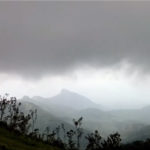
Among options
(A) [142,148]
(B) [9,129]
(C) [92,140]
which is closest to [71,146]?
(C) [92,140]

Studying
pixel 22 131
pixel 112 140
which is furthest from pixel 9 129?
pixel 112 140

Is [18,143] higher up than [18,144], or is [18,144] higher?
[18,143]

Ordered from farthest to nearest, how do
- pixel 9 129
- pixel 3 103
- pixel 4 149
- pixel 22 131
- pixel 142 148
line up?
pixel 3 103, pixel 22 131, pixel 9 129, pixel 142 148, pixel 4 149

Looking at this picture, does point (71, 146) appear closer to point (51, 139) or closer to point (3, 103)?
point (51, 139)

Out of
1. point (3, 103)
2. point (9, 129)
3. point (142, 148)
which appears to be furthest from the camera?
point (3, 103)

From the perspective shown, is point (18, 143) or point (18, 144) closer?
point (18, 144)

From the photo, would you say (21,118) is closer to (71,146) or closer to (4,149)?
(71,146)

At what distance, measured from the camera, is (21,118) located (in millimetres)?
190375

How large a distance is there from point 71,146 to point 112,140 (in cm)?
2911

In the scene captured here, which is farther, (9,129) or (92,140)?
(92,140)

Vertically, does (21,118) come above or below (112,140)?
above

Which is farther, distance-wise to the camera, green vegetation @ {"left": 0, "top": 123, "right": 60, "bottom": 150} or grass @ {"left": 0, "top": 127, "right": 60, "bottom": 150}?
green vegetation @ {"left": 0, "top": 123, "right": 60, "bottom": 150}

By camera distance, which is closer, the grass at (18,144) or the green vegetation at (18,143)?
the grass at (18,144)

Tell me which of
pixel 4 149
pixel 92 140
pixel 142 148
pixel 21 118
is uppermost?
pixel 21 118
